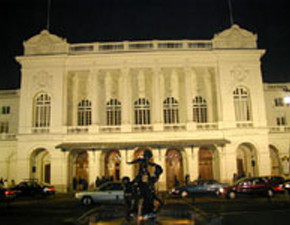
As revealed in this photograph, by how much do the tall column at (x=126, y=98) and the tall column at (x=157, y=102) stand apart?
267 cm

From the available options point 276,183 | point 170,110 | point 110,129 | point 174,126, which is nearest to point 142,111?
point 170,110

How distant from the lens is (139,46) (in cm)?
3528

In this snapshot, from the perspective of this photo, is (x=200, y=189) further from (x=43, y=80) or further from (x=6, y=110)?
(x=6, y=110)

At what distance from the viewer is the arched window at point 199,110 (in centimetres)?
3391

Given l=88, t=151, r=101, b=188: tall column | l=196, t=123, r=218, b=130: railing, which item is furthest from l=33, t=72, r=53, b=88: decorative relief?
l=196, t=123, r=218, b=130: railing

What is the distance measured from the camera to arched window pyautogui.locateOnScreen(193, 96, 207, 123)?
33.9 m

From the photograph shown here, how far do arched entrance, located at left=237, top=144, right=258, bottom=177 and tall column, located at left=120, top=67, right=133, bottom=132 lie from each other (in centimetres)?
1355

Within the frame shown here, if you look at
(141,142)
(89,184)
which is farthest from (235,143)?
(89,184)

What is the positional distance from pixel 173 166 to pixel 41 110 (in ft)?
52.0

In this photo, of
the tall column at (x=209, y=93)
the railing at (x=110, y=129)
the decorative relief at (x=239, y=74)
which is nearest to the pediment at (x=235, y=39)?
the decorative relief at (x=239, y=74)

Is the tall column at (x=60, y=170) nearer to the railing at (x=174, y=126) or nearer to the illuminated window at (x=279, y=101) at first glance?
the railing at (x=174, y=126)

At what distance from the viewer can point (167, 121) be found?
111ft

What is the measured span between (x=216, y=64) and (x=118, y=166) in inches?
621

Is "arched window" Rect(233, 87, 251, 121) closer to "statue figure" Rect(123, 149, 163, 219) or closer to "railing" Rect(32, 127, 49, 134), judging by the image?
"railing" Rect(32, 127, 49, 134)
